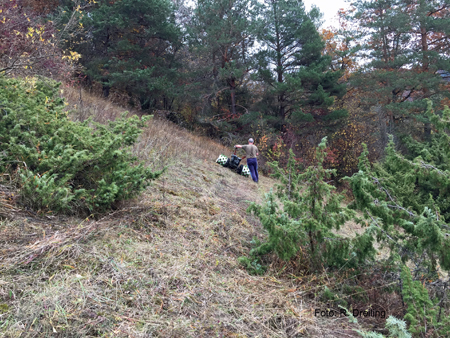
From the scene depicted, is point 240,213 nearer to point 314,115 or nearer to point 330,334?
point 330,334

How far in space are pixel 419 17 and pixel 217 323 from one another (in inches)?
715

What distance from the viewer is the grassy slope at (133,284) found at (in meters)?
2.00

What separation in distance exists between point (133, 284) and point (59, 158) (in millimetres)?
1598

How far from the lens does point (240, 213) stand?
510 centimetres

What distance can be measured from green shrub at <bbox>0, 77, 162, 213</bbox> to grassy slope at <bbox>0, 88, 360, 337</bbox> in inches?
10.3

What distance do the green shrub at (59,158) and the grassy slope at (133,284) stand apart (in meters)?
0.26

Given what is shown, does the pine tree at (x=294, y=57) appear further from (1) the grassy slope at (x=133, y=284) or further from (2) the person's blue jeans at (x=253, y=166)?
(1) the grassy slope at (x=133, y=284)

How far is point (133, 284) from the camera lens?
2441 millimetres

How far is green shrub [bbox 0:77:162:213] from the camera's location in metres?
2.89

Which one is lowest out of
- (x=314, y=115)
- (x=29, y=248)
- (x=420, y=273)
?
(x=420, y=273)

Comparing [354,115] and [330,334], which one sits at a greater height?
[354,115]

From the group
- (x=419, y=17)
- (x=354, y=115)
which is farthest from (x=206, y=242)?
(x=419, y=17)

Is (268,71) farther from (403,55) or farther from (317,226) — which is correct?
(317,226)

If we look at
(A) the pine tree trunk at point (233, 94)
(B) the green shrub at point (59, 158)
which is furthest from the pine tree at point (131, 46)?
(B) the green shrub at point (59, 158)
